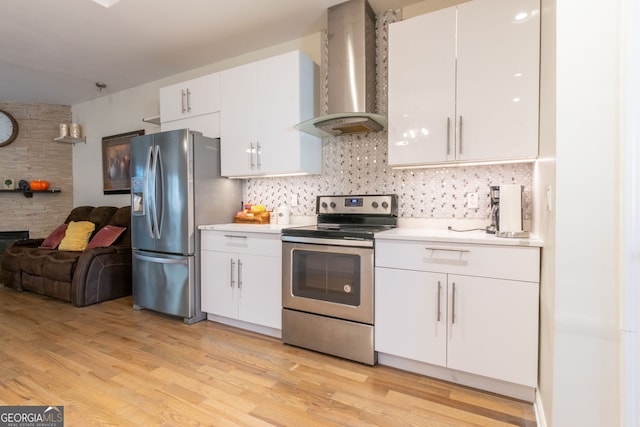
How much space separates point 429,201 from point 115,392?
238cm

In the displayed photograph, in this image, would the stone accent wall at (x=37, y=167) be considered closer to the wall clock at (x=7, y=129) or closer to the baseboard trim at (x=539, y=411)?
the wall clock at (x=7, y=129)

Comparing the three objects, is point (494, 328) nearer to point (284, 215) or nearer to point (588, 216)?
point (588, 216)

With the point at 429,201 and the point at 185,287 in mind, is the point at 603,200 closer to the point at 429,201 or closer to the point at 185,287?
the point at 429,201

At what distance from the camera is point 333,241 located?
7.27 feet

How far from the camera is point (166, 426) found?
157 centimetres

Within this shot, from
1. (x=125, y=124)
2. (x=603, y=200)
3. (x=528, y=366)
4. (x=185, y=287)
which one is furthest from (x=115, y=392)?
(x=125, y=124)

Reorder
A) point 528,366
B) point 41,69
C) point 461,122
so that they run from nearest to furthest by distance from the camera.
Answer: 1. point 528,366
2. point 461,122
3. point 41,69

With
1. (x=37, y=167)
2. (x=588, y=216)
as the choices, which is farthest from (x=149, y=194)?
(x=37, y=167)

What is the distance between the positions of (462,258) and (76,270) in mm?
3741

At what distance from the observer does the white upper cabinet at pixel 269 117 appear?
2734mm

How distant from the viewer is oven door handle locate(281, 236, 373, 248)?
2.11 m

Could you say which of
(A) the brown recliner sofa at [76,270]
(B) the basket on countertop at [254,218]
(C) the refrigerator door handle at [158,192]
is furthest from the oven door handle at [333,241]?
(A) the brown recliner sofa at [76,270]

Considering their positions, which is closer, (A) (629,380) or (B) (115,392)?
(A) (629,380)

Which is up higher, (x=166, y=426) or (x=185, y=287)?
(x=185, y=287)
